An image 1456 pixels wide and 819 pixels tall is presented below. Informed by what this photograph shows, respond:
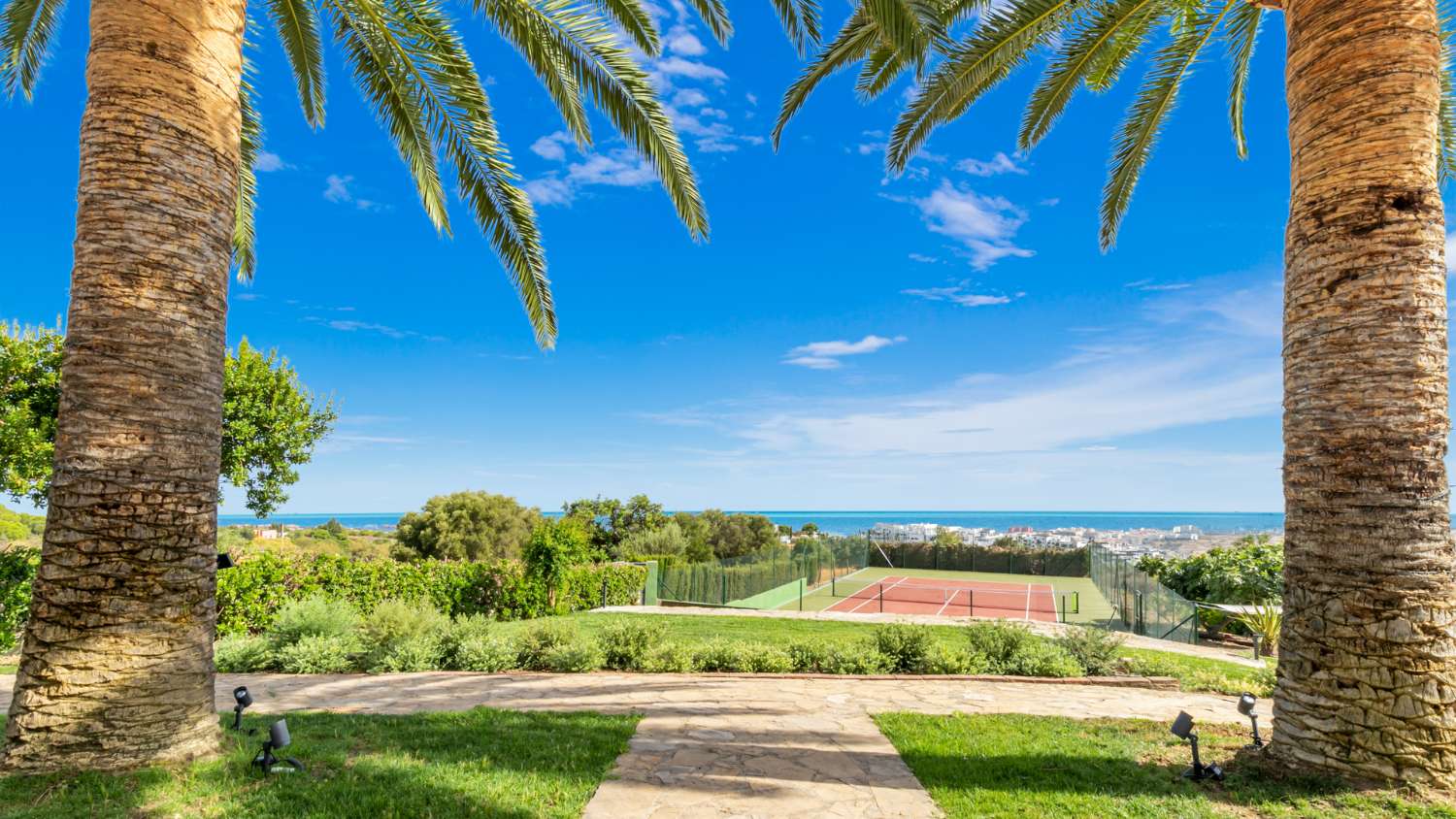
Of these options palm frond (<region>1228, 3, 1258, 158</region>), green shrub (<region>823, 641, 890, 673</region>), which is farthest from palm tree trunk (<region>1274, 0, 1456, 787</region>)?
green shrub (<region>823, 641, 890, 673</region>)

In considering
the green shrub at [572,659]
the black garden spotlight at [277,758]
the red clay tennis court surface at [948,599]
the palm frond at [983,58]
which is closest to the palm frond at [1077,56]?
the palm frond at [983,58]

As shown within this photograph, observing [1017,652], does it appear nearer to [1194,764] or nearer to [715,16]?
[1194,764]

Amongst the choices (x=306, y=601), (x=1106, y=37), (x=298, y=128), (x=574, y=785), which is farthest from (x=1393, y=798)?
(x=298, y=128)

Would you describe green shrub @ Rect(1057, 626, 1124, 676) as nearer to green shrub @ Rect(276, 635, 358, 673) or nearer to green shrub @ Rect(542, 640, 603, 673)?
green shrub @ Rect(542, 640, 603, 673)

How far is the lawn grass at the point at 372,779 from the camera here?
3.77 m

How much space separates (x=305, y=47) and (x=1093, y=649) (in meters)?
12.1

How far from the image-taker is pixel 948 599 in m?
28.7

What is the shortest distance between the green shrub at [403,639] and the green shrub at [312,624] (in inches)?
10.2

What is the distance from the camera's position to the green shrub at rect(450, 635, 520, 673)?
9062mm

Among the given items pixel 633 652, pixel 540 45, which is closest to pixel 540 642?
pixel 633 652

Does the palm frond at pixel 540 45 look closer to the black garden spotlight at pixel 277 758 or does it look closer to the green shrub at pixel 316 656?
the black garden spotlight at pixel 277 758

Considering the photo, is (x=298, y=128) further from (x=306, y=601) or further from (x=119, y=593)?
(x=119, y=593)

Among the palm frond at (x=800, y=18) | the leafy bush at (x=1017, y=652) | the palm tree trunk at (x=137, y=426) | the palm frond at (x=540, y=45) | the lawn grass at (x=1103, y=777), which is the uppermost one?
the palm frond at (x=800, y=18)

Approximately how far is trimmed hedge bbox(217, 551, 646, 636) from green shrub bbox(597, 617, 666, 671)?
562 cm
